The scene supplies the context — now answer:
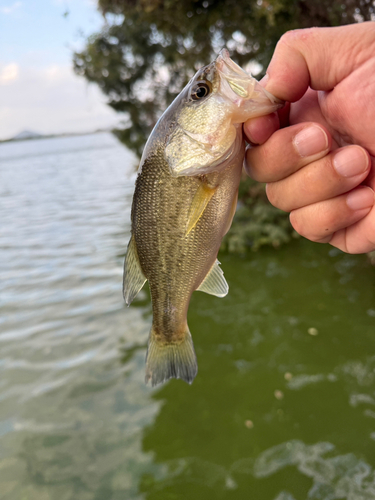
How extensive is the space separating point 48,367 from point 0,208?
1450 cm

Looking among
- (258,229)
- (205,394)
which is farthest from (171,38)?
(205,394)

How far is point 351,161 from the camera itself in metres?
1.74

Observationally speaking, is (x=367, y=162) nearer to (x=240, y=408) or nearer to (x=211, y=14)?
(x=240, y=408)

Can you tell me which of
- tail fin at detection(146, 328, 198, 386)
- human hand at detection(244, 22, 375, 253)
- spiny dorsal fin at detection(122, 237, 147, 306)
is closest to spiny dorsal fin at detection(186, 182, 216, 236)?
human hand at detection(244, 22, 375, 253)

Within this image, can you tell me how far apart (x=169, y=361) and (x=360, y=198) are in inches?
58.8

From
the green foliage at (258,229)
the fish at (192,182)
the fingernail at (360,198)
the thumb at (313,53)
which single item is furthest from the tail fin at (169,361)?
the green foliage at (258,229)

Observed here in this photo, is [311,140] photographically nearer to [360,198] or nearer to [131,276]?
[360,198]

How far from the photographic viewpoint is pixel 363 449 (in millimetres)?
3582

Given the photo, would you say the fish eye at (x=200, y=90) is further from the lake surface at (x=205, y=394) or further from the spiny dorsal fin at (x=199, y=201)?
the lake surface at (x=205, y=394)

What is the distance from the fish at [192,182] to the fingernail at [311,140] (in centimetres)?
18

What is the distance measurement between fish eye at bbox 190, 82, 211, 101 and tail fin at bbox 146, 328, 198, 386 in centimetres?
140

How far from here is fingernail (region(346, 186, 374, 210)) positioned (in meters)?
1.88

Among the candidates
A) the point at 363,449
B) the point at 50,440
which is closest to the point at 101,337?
the point at 50,440

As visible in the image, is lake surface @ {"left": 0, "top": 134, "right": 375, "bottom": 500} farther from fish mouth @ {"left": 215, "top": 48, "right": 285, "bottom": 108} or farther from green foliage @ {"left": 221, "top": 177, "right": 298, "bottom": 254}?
fish mouth @ {"left": 215, "top": 48, "right": 285, "bottom": 108}
